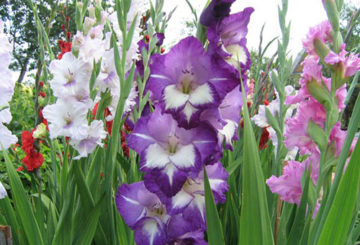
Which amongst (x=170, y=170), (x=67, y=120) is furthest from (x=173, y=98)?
(x=67, y=120)

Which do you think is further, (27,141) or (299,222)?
(27,141)

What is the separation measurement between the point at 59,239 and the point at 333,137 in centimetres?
75

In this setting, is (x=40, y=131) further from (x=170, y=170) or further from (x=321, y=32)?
(x=321, y=32)

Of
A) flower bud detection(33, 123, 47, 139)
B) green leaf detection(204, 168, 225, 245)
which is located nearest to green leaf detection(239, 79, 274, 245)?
green leaf detection(204, 168, 225, 245)

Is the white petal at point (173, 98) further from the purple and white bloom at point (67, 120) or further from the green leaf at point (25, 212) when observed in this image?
the green leaf at point (25, 212)

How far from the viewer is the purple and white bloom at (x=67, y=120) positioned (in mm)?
1020


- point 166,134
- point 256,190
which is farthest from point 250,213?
point 166,134

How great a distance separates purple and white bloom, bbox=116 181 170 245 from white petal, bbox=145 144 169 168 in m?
0.10

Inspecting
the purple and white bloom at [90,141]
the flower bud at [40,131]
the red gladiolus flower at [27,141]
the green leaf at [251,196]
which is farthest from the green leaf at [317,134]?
the red gladiolus flower at [27,141]

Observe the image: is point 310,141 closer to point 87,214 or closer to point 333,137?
point 333,137

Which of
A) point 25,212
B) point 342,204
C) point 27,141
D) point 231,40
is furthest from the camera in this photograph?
point 27,141

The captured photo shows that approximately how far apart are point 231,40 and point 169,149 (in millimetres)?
258

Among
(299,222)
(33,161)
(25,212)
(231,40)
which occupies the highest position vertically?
(231,40)

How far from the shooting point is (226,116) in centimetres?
78
